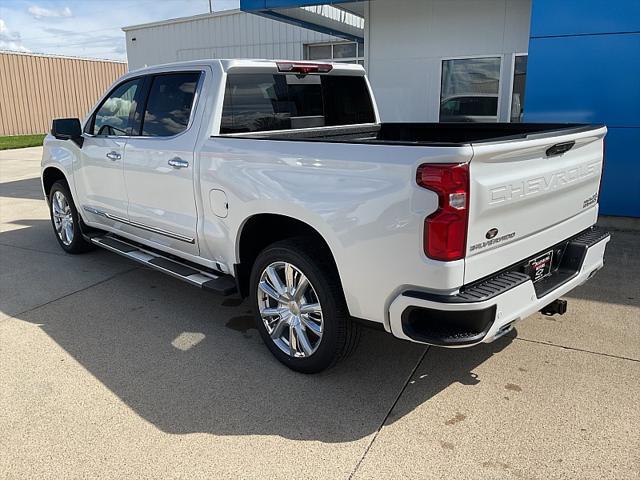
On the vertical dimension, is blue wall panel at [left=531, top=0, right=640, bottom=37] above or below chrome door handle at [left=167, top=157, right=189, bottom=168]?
above

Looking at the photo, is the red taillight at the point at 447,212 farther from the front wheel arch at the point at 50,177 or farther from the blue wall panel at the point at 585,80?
the blue wall panel at the point at 585,80

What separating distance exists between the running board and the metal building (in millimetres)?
10695

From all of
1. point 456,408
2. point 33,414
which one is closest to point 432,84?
point 456,408

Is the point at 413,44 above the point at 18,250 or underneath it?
above

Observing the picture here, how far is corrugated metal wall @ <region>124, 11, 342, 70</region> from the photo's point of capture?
16000 mm

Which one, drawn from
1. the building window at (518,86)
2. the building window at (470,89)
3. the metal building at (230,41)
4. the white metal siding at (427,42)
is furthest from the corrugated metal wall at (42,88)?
the building window at (518,86)

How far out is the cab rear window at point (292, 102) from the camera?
409cm

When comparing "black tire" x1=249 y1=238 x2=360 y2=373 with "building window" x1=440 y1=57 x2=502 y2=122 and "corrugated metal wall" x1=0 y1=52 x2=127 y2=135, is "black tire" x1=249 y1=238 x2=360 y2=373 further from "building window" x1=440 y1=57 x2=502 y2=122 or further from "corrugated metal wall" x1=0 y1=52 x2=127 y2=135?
"corrugated metal wall" x1=0 y1=52 x2=127 y2=135

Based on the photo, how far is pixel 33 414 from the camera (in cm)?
319

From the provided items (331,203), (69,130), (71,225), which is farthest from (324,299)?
(71,225)

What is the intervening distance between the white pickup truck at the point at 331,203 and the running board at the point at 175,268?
22mm

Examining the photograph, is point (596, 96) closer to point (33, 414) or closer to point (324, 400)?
point (324, 400)

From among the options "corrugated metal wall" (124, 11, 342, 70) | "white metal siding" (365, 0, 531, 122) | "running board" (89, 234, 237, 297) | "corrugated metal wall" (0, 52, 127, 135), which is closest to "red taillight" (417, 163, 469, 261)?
"running board" (89, 234, 237, 297)

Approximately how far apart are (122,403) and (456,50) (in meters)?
8.26
